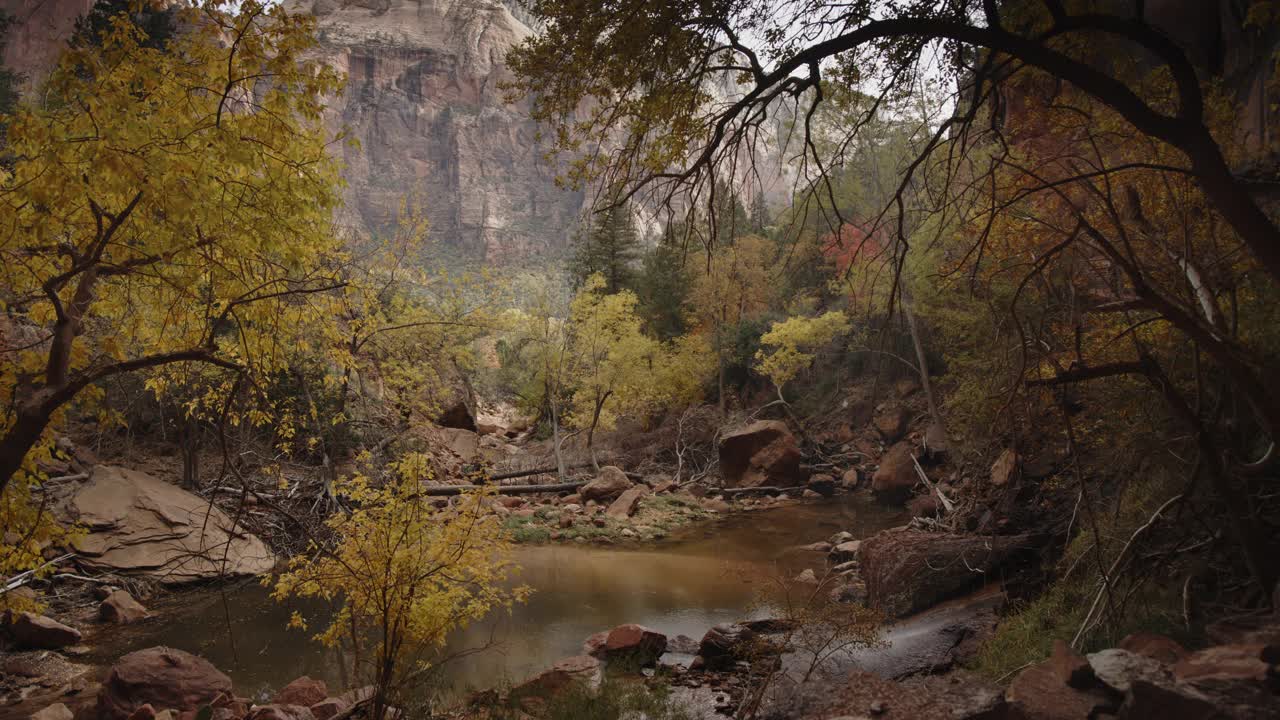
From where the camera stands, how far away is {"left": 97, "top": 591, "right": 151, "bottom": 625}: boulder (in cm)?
848

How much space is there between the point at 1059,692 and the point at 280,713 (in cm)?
533

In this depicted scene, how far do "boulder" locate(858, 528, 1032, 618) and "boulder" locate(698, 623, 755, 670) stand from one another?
6.34ft

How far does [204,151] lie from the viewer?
3381 millimetres

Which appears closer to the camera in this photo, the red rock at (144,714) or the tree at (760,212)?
the tree at (760,212)

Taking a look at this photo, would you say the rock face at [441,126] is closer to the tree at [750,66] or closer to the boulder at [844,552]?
the boulder at [844,552]

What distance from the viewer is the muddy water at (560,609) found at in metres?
7.49

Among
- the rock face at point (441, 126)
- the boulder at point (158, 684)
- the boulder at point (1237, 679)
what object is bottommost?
the boulder at point (158, 684)

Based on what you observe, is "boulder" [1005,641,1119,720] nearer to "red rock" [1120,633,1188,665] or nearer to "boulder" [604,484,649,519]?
"red rock" [1120,633,1188,665]

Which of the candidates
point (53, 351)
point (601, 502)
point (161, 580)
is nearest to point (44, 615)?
point (161, 580)

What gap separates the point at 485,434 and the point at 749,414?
12.3m

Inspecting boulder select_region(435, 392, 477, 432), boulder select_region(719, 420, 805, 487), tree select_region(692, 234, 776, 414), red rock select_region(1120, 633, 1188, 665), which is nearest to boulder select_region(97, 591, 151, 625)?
red rock select_region(1120, 633, 1188, 665)

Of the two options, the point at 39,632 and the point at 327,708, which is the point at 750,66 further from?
the point at 39,632

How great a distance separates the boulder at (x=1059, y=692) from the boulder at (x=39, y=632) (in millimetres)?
9738

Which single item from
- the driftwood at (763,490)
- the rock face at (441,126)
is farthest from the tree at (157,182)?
the rock face at (441,126)
